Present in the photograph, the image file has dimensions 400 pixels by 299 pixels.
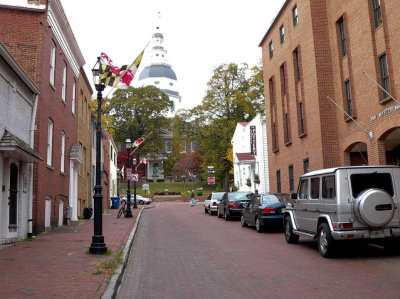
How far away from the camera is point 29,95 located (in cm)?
1442

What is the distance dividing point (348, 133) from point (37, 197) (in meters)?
14.0

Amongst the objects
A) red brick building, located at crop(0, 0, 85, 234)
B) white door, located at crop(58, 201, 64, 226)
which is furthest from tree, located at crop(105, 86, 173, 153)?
white door, located at crop(58, 201, 64, 226)

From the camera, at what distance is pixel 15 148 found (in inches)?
452

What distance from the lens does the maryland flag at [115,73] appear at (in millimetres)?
12086

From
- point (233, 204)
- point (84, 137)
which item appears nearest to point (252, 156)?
point (233, 204)

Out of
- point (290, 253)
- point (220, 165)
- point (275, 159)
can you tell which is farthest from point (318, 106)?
point (220, 165)

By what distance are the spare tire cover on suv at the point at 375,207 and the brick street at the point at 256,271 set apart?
90cm

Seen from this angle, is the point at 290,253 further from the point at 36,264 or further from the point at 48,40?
the point at 48,40

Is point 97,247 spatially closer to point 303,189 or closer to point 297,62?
point 303,189

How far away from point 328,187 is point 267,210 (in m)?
5.98

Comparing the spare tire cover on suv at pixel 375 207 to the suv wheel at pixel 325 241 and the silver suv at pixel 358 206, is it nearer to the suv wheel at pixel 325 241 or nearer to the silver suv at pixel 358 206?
the silver suv at pixel 358 206

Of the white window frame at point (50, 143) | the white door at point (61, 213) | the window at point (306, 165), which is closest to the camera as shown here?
the white window frame at point (50, 143)

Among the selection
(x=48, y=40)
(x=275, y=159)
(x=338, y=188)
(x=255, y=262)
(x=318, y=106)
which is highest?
(x=48, y=40)

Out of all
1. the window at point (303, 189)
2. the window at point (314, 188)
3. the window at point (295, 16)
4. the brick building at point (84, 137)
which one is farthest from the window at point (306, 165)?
the brick building at point (84, 137)
